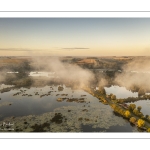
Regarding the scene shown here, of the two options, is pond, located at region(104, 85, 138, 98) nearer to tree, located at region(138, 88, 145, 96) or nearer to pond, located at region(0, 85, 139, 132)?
tree, located at region(138, 88, 145, 96)

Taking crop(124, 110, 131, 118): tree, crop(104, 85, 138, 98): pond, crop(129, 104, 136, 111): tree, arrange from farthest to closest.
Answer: crop(104, 85, 138, 98): pond, crop(129, 104, 136, 111): tree, crop(124, 110, 131, 118): tree

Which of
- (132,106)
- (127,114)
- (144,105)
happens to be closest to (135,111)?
(132,106)

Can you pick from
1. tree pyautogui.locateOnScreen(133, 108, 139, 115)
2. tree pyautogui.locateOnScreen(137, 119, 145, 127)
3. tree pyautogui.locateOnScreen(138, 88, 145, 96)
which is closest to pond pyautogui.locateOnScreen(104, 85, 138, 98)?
tree pyautogui.locateOnScreen(138, 88, 145, 96)

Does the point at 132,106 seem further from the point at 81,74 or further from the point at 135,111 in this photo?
the point at 81,74

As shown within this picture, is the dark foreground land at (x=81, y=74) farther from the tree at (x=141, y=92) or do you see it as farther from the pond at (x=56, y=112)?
the pond at (x=56, y=112)

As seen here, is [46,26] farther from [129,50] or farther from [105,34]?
[129,50]

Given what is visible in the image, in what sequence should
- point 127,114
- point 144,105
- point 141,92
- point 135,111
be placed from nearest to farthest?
point 127,114, point 135,111, point 144,105, point 141,92

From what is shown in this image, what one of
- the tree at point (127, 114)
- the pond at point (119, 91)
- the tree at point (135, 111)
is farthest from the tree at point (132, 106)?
the pond at point (119, 91)

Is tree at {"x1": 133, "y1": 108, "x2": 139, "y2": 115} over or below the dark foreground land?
below
